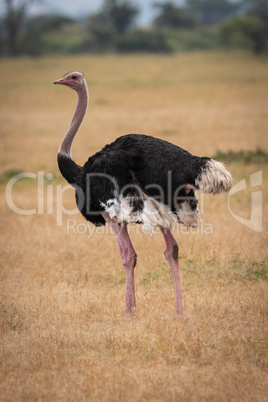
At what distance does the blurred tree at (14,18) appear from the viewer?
46.9 metres

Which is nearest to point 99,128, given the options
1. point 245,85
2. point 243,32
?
point 245,85

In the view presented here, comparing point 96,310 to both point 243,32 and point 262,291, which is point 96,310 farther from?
point 243,32

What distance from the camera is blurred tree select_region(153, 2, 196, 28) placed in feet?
196

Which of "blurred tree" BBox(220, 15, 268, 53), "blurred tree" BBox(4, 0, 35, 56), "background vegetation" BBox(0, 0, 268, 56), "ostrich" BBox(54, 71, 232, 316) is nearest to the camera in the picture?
"ostrich" BBox(54, 71, 232, 316)

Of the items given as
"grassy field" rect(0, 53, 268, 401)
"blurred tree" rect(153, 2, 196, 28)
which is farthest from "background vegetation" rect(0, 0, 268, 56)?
"grassy field" rect(0, 53, 268, 401)

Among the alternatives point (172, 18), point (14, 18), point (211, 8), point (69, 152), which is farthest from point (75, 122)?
point (211, 8)

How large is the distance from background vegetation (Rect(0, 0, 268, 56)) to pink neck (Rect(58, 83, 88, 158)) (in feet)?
119

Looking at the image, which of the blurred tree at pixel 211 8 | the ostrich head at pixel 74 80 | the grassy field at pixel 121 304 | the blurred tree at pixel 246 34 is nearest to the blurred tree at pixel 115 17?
the blurred tree at pixel 246 34

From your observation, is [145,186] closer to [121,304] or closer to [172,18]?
[121,304]

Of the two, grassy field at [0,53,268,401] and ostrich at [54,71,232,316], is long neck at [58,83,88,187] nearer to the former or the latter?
ostrich at [54,71,232,316]

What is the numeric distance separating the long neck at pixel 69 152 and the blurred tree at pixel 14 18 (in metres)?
40.2

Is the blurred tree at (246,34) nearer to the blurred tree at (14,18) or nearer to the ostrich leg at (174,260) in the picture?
the blurred tree at (14,18)

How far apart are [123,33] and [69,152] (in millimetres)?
46306

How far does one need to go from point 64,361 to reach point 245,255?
3094mm
